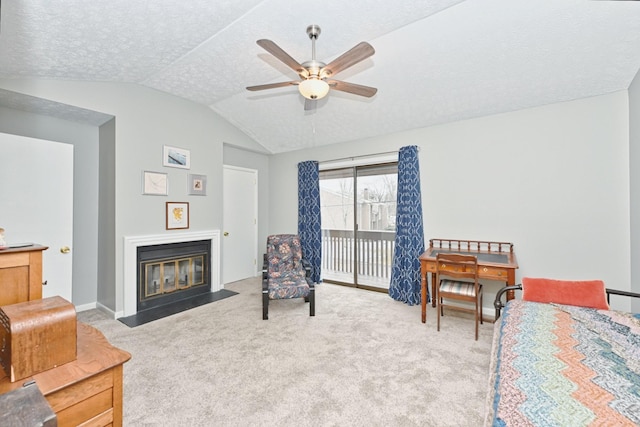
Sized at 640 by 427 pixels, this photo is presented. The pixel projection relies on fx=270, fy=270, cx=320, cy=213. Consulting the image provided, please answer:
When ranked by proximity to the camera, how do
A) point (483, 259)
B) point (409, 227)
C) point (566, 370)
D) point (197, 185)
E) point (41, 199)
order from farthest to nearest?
point (197, 185) → point (409, 227) → point (483, 259) → point (41, 199) → point (566, 370)

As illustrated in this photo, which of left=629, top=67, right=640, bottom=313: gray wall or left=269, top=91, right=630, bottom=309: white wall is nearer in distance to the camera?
left=629, top=67, right=640, bottom=313: gray wall

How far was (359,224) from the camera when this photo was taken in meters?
4.70

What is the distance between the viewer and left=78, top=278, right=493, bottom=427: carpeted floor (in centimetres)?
177

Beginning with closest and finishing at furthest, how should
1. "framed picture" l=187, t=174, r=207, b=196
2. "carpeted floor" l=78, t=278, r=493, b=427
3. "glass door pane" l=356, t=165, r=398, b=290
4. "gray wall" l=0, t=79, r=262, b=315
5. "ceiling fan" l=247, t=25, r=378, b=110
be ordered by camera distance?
1. "carpeted floor" l=78, t=278, r=493, b=427
2. "ceiling fan" l=247, t=25, r=378, b=110
3. "gray wall" l=0, t=79, r=262, b=315
4. "framed picture" l=187, t=174, r=207, b=196
5. "glass door pane" l=356, t=165, r=398, b=290

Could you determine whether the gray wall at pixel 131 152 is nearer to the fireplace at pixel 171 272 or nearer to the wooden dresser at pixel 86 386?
the fireplace at pixel 171 272

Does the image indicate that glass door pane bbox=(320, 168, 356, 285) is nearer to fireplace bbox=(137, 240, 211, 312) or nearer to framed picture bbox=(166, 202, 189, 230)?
fireplace bbox=(137, 240, 211, 312)

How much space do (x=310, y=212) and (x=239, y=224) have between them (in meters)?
1.36

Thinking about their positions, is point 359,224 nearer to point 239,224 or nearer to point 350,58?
point 239,224

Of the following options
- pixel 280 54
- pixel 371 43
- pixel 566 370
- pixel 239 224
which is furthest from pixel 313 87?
pixel 239 224

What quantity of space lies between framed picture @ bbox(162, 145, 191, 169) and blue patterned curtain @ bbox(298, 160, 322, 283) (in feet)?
6.17

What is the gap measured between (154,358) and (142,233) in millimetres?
1749

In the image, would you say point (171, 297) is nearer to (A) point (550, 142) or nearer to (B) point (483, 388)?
(B) point (483, 388)

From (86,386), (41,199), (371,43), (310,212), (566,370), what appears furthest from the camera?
(310,212)

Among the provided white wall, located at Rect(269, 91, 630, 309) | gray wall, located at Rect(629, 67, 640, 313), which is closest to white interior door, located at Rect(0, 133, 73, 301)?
white wall, located at Rect(269, 91, 630, 309)
